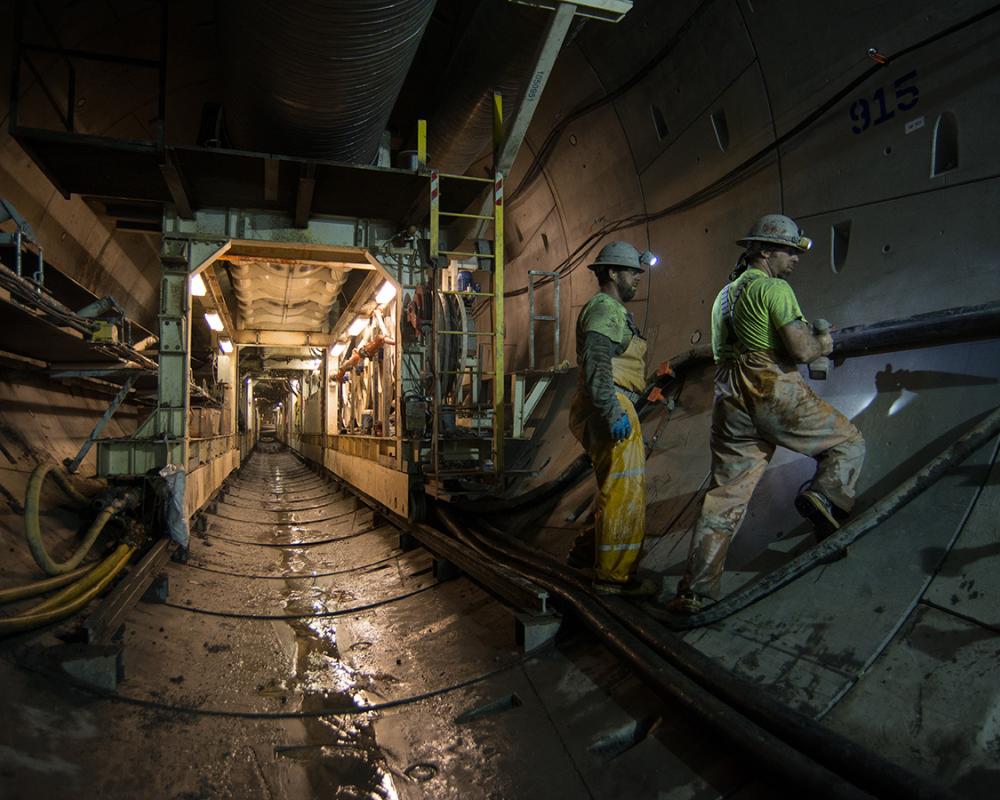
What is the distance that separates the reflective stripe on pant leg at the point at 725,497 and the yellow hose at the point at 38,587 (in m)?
3.11

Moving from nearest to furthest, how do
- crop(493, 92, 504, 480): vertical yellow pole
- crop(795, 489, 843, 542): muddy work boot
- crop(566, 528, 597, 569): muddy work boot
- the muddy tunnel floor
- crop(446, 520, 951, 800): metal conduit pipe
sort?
crop(446, 520, 951, 800): metal conduit pipe
the muddy tunnel floor
crop(795, 489, 843, 542): muddy work boot
crop(566, 528, 597, 569): muddy work boot
crop(493, 92, 504, 480): vertical yellow pole

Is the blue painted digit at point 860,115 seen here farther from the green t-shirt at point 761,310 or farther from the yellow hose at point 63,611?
the yellow hose at point 63,611

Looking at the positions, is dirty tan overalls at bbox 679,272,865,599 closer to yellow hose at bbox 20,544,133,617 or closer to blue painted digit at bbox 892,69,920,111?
blue painted digit at bbox 892,69,920,111

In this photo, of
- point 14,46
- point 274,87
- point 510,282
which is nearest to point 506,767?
point 274,87

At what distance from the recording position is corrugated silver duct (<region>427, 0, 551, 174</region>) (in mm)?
4938

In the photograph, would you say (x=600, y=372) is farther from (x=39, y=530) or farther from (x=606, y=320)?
(x=39, y=530)

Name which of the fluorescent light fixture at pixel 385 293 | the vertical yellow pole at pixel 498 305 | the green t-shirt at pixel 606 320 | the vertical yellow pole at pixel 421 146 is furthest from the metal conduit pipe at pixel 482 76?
the green t-shirt at pixel 606 320

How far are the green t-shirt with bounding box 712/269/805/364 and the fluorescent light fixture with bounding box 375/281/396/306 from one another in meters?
4.49

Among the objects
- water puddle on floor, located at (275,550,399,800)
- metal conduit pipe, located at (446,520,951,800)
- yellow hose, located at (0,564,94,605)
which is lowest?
water puddle on floor, located at (275,550,399,800)

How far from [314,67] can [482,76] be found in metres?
2.39

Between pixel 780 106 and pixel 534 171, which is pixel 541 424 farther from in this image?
pixel 780 106

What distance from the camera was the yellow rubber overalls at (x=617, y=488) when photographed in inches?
134

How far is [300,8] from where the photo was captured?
3.07 metres

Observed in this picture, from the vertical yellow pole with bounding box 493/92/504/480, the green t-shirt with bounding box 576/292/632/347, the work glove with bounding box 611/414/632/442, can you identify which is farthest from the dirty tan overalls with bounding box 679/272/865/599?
the vertical yellow pole with bounding box 493/92/504/480
